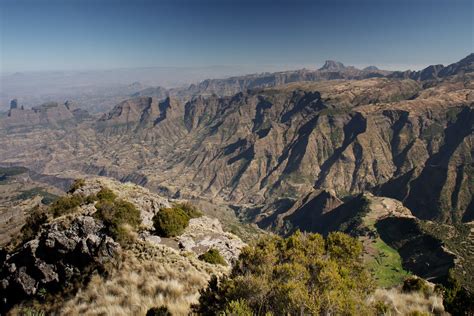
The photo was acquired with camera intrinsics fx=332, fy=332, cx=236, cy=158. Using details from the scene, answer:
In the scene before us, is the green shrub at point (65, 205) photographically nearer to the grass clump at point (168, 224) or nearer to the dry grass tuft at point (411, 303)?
the grass clump at point (168, 224)

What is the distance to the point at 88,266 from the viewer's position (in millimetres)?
27656

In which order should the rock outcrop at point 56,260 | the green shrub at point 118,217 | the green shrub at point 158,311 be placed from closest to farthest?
1. the green shrub at point 158,311
2. the rock outcrop at point 56,260
3. the green shrub at point 118,217

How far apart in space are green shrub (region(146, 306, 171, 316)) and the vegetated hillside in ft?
1.73

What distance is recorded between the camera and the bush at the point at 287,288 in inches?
568

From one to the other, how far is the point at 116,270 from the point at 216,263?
8.98m

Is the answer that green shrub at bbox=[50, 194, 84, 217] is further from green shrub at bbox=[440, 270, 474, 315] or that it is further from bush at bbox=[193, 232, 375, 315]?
green shrub at bbox=[440, 270, 474, 315]

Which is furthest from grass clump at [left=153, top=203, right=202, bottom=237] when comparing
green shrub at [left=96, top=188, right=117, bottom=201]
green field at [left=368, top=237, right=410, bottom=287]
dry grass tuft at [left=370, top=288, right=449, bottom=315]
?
green field at [left=368, top=237, right=410, bottom=287]

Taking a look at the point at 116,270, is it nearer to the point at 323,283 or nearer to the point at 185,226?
the point at 185,226

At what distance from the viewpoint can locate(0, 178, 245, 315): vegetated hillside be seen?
2177 centimetres

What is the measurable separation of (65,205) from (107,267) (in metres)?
18.6

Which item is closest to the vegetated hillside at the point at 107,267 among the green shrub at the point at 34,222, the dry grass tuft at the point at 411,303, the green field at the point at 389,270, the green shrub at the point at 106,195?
the green shrub at the point at 34,222

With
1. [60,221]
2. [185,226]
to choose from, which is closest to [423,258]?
[185,226]

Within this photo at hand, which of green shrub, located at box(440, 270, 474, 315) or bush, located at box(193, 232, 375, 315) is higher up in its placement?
bush, located at box(193, 232, 375, 315)

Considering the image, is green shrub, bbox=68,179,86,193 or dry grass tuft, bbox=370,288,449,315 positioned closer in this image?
dry grass tuft, bbox=370,288,449,315
